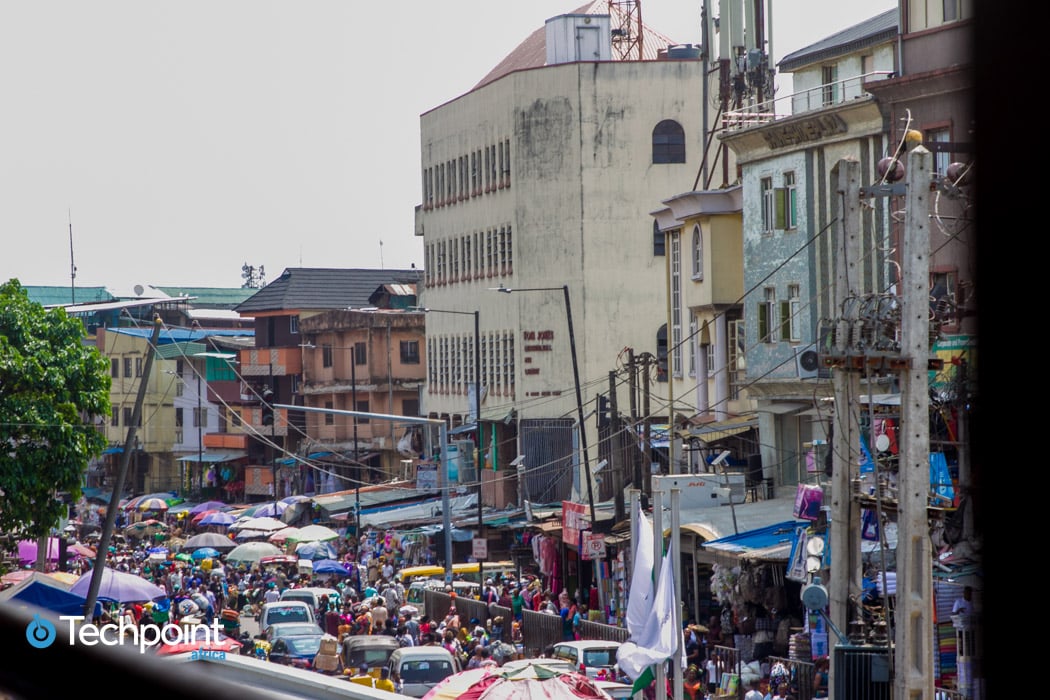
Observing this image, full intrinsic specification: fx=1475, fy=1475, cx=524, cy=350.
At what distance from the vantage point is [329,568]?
38500mm

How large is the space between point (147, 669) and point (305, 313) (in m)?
75.0

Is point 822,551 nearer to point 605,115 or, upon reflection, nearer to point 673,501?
point 673,501

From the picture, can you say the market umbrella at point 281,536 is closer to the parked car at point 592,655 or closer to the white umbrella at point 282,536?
the white umbrella at point 282,536

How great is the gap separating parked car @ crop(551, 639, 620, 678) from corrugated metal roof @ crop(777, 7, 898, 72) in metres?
16.2

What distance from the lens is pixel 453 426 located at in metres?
60.1

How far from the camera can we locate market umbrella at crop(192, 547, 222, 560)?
1768 inches

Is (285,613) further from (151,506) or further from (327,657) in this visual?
(151,506)

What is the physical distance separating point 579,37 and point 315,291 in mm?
27516

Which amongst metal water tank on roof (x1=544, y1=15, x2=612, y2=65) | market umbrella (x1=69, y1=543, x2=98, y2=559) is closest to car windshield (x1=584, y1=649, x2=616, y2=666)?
market umbrella (x1=69, y1=543, x2=98, y2=559)

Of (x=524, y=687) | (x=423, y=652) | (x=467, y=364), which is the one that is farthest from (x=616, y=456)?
(x=524, y=687)

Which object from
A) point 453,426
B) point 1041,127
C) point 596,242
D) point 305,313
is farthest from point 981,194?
point 305,313

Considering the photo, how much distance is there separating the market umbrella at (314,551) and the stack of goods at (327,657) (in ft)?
61.0

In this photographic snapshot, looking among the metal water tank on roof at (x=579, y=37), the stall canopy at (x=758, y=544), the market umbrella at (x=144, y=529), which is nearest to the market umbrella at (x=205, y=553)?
the market umbrella at (x=144, y=529)

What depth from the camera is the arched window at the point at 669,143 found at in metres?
53.8
